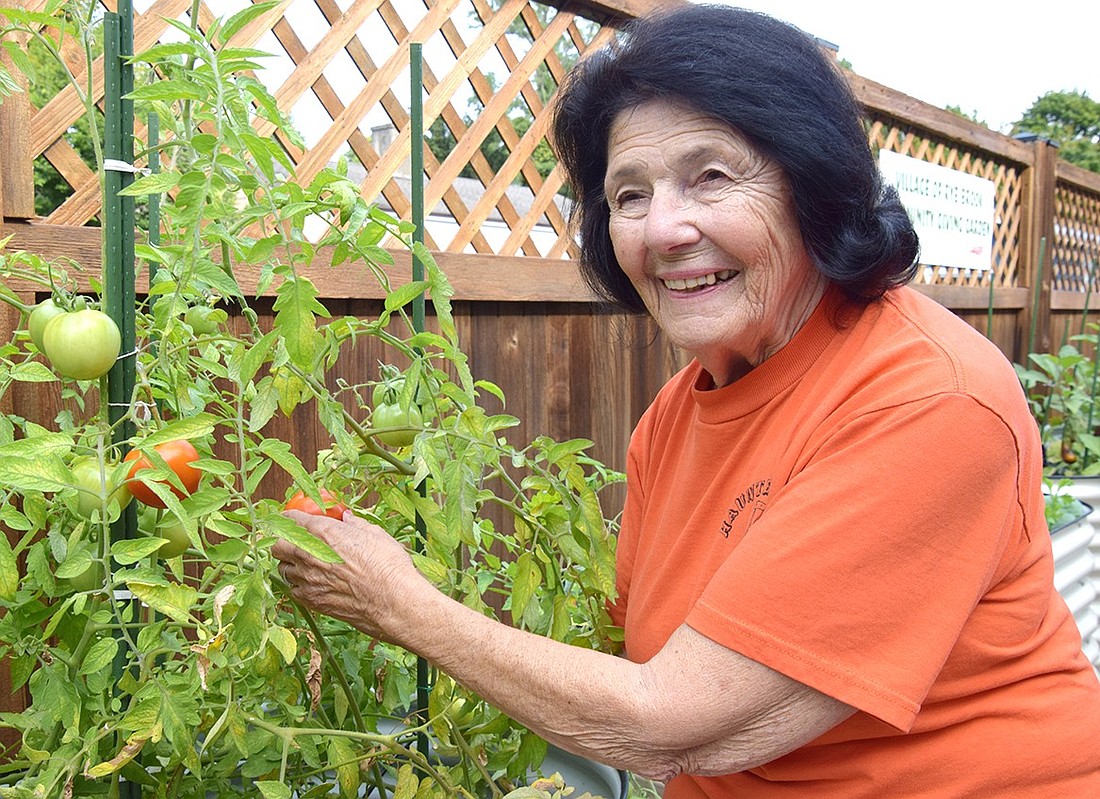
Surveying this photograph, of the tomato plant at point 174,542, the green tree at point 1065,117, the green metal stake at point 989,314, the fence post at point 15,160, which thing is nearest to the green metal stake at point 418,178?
the tomato plant at point 174,542

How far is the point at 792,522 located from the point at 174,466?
1.78 feet

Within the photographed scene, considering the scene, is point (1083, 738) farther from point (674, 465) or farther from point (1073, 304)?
point (1073, 304)

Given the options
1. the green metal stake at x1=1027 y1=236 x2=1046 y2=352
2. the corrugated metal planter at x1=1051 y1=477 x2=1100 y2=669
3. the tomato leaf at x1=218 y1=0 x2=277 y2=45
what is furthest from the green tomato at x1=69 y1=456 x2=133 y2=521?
the green metal stake at x1=1027 y1=236 x2=1046 y2=352

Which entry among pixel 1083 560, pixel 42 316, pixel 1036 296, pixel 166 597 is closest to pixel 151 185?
pixel 42 316

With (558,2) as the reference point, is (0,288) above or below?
below

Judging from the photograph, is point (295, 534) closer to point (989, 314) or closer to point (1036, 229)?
point (989, 314)

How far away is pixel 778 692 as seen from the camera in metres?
0.89

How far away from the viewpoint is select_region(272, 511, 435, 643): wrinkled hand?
0.95 m

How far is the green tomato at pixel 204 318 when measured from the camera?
38.7 inches

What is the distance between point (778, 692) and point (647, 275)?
0.51 metres

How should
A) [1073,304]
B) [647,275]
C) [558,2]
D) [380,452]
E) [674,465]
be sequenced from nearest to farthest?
[380,452] → [647,275] → [674,465] → [558,2] → [1073,304]

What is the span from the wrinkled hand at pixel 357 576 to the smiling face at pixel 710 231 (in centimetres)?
42

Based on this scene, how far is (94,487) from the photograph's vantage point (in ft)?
2.59

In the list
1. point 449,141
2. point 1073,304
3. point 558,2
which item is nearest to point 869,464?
point 558,2
